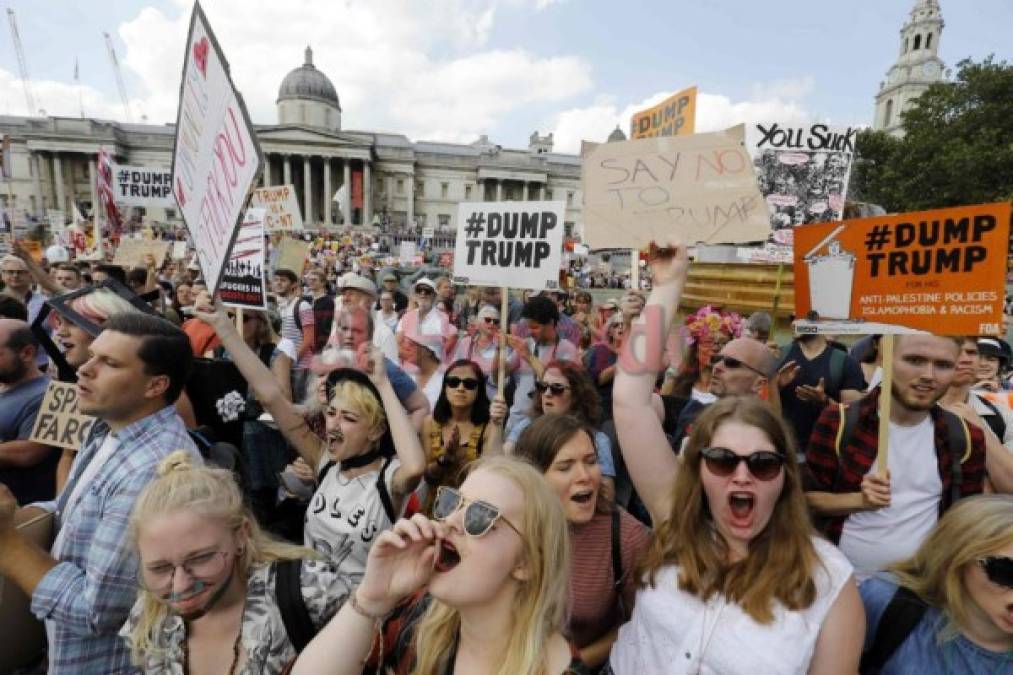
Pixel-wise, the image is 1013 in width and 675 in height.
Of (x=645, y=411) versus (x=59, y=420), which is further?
(x=59, y=420)

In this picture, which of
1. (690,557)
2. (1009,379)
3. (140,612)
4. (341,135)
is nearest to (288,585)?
(140,612)

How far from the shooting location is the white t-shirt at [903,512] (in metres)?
2.09

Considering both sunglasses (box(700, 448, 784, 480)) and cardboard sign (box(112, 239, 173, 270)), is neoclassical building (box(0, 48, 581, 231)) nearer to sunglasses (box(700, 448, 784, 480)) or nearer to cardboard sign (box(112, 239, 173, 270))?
cardboard sign (box(112, 239, 173, 270))

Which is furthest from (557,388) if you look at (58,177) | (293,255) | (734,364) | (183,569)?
(58,177)

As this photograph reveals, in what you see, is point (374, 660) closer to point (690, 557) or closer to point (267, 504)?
point (690, 557)

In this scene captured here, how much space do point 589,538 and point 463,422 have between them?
139 centimetres

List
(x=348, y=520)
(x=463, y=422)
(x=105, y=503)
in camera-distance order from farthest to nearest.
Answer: (x=463, y=422)
(x=348, y=520)
(x=105, y=503)

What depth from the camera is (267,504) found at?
314 cm

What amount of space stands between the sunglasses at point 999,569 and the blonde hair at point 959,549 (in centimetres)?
2

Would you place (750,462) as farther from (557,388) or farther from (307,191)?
(307,191)

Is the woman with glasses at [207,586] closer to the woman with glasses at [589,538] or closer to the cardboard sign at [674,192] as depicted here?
the woman with glasses at [589,538]

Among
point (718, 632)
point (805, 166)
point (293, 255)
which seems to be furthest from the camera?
point (293, 255)

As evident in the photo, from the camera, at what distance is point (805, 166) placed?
5.54 metres

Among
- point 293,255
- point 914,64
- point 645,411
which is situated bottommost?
point 645,411
